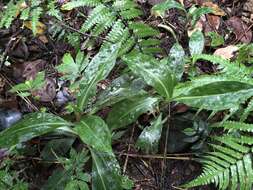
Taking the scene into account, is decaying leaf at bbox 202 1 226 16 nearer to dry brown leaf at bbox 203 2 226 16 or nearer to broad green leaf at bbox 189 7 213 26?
dry brown leaf at bbox 203 2 226 16

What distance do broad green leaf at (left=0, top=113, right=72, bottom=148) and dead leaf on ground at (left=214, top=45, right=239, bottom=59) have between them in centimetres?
116

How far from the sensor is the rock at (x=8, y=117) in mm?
2178

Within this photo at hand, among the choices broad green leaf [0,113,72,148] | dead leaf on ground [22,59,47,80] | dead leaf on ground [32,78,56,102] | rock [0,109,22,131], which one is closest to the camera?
broad green leaf [0,113,72,148]

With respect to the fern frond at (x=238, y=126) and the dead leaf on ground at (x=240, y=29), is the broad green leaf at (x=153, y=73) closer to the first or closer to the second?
the fern frond at (x=238, y=126)

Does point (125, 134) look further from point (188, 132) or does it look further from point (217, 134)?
point (217, 134)

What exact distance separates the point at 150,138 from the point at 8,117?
87cm

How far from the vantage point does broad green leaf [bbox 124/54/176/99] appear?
1867mm

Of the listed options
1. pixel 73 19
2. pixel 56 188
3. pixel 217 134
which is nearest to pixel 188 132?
pixel 217 134

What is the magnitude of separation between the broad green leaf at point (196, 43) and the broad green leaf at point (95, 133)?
94 centimetres

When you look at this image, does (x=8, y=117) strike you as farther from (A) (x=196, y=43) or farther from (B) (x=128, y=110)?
(A) (x=196, y=43)


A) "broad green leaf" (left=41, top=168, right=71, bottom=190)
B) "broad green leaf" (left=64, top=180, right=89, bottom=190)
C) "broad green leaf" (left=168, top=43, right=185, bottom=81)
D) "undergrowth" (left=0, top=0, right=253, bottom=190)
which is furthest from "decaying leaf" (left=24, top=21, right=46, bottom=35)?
"broad green leaf" (left=64, top=180, right=89, bottom=190)

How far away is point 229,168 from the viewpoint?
183 centimetres

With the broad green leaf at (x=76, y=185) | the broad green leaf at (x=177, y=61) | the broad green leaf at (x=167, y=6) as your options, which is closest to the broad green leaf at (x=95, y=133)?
the broad green leaf at (x=76, y=185)

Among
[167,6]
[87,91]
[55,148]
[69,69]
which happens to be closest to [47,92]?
[69,69]
